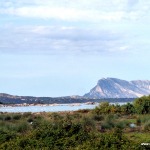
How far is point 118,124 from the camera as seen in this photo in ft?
103

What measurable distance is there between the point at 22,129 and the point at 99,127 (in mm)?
5270

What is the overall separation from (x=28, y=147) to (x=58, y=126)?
2.38 metres

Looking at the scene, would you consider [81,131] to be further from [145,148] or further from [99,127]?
[99,127]

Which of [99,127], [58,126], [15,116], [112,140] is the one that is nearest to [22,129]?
[99,127]

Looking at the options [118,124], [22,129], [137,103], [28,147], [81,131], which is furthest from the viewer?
[137,103]

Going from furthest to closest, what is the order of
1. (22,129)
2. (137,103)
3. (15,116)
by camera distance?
(137,103) < (15,116) < (22,129)

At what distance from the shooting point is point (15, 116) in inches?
1794

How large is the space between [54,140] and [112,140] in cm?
256

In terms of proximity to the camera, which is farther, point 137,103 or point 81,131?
point 137,103

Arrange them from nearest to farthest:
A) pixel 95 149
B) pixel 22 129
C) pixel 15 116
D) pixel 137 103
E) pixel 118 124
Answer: pixel 95 149
pixel 22 129
pixel 118 124
pixel 15 116
pixel 137 103

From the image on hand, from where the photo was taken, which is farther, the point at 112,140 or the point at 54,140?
the point at 54,140

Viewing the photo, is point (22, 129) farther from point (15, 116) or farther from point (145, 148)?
point (15, 116)

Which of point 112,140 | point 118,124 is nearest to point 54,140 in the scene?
point 112,140

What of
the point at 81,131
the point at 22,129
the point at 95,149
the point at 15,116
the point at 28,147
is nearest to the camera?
the point at 95,149
